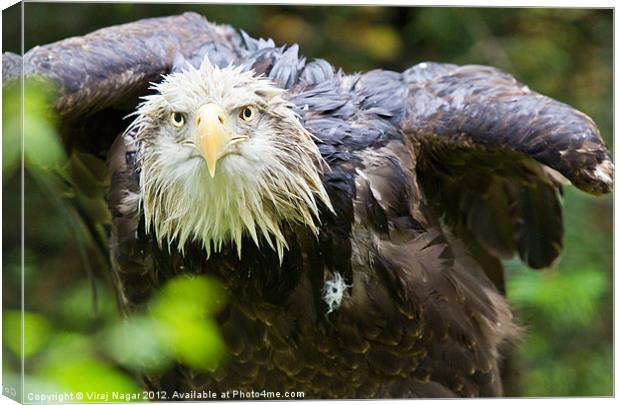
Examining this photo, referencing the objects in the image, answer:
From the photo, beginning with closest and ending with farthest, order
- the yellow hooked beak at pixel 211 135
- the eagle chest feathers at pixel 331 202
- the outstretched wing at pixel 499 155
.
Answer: the yellow hooked beak at pixel 211 135 → the eagle chest feathers at pixel 331 202 → the outstretched wing at pixel 499 155

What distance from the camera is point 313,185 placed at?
3762mm

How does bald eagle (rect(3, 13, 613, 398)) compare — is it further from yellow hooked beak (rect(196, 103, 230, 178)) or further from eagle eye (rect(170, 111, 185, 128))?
yellow hooked beak (rect(196, 103, 230, 178))

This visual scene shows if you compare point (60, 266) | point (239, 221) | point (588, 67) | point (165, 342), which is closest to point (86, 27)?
point (60, 266)

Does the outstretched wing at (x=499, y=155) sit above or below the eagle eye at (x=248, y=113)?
below

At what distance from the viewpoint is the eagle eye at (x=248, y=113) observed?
3.45m

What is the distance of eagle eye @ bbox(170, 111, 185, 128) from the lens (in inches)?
135

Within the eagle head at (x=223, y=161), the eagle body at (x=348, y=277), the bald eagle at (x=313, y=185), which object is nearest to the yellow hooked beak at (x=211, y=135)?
the eagle head at (x=223, y=161)

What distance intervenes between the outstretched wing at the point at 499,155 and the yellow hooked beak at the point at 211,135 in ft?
3.32

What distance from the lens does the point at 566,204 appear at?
18.0ft

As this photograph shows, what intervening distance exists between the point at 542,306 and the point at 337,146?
211cm

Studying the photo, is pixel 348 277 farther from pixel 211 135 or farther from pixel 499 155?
pixel 211 135

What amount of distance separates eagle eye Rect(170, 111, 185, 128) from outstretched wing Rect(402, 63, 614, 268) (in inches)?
39.8

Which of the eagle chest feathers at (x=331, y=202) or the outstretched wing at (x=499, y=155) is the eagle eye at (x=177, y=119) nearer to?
the eagle chest feathers at (x=331, y=202)

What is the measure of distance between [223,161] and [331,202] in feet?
1.87
